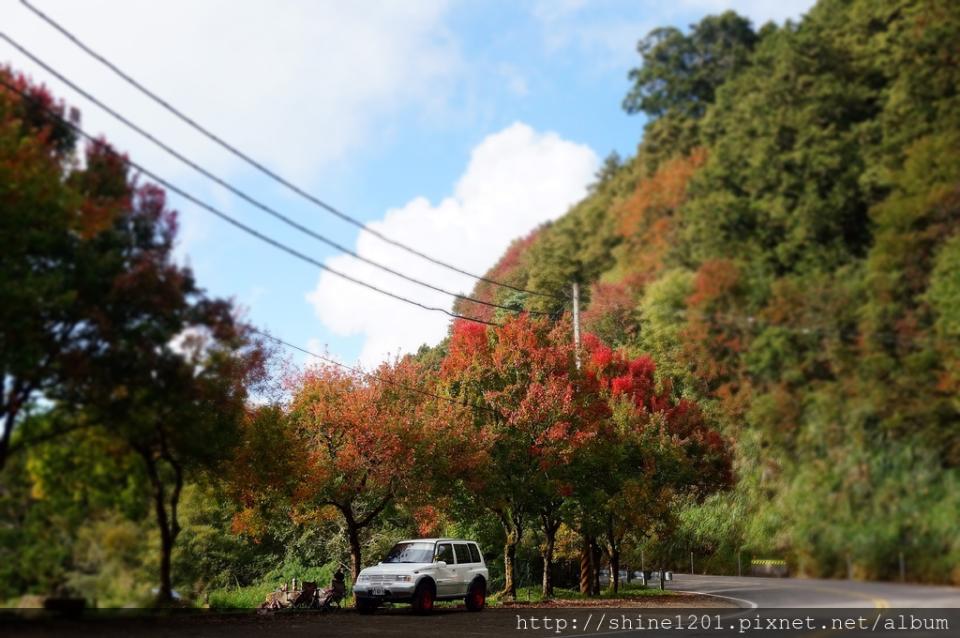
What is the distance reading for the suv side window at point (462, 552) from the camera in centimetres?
2188

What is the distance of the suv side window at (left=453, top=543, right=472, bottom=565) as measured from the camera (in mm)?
21880

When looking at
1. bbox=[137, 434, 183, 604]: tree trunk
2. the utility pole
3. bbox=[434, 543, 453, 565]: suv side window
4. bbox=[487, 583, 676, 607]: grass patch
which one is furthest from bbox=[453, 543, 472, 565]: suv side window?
bbox=[137, 434, 183, 604]: tree trunk

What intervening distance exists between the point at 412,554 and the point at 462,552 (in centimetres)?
156

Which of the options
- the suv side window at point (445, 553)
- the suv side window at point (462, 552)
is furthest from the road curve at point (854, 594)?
the suv side window at point (462, 552)

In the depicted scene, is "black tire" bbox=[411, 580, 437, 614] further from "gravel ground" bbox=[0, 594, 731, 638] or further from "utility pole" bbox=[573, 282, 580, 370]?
"utility pole" bbox=[573, 282, 580, 370]

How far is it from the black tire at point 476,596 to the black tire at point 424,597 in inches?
60.5

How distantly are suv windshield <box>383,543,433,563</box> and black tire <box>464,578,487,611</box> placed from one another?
177 cm

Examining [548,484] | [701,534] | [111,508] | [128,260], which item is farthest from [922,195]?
[548,484]

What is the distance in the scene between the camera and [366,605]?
20719mm

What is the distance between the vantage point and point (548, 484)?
83.7 ft

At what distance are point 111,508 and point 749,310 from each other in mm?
10136

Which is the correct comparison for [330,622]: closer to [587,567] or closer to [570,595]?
[587,567]

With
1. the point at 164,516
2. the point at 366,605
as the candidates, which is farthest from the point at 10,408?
the point at 366,605

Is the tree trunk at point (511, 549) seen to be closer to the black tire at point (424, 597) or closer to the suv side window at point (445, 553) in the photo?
the suv side window at point (445, 553)
